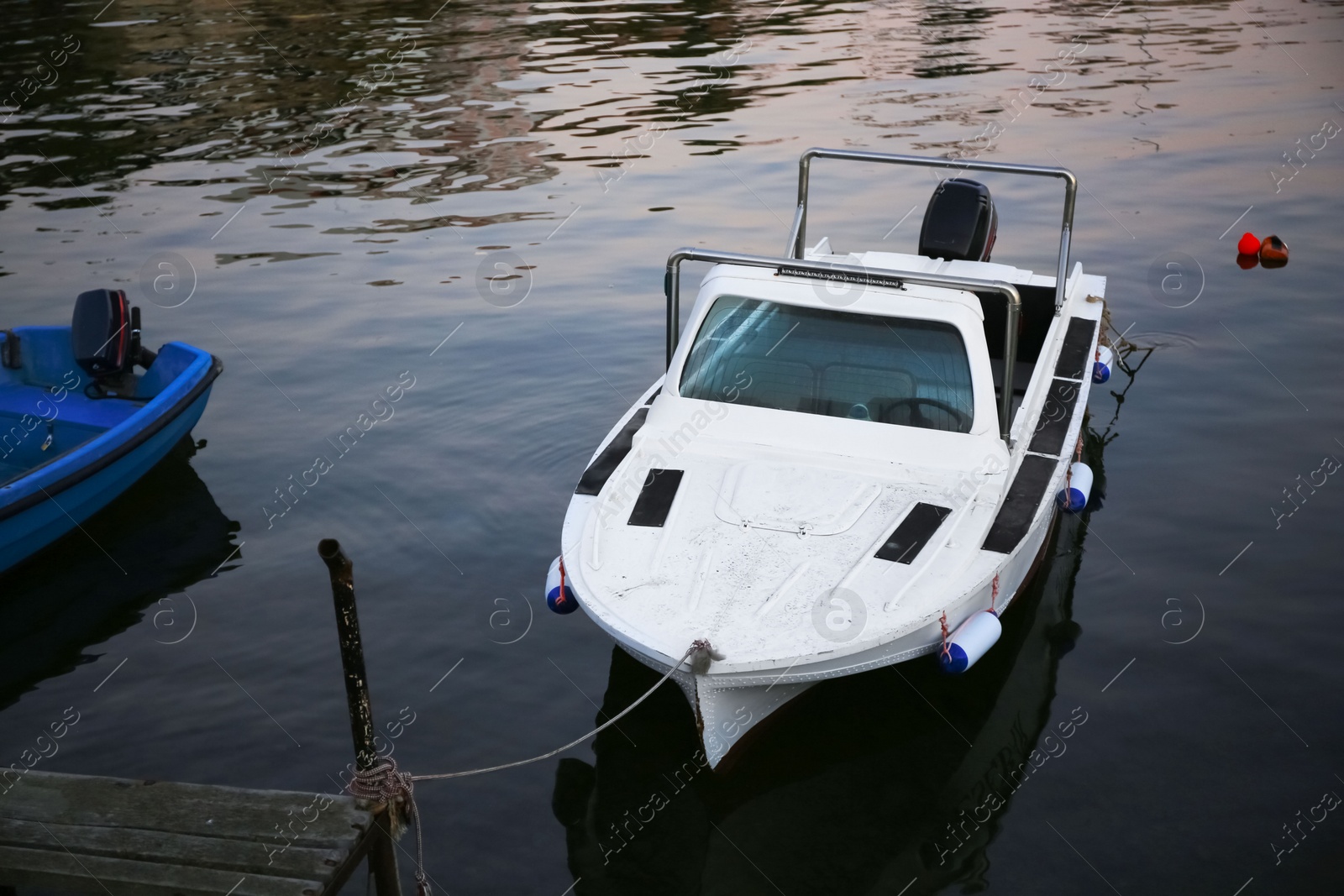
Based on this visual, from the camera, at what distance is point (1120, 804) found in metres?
5.95

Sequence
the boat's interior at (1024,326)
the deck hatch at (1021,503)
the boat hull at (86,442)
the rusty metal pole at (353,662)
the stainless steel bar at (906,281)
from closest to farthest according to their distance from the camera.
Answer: the rusty metal pole at (353,662), the deck hatch at (1021,503), the stainless steel bar at (906,281), the boat hull at (86,442), the boat's interior at (1024,326)

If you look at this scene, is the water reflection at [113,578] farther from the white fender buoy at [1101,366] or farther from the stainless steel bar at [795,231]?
the white fender buoy at [1101,366]

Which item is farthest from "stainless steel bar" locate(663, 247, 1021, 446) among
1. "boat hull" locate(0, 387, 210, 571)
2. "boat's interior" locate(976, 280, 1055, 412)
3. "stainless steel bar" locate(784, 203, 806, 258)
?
"boat hull" locate(0, 387, 210, 571)

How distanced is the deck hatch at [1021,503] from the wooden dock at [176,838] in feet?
10.8

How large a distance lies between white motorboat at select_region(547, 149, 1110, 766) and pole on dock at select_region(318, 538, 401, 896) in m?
1.21

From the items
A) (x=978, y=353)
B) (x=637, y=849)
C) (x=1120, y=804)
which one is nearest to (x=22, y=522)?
(x=637, y=849)

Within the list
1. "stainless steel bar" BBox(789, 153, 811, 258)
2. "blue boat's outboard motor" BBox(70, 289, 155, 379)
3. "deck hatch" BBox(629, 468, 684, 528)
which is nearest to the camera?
"deck hatch" BBox(629, 468, 684, 528)

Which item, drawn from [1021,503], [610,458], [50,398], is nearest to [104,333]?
[50,398]

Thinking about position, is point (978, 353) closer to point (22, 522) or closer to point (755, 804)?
point (755, 804)

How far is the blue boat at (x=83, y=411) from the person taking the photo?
310 inches

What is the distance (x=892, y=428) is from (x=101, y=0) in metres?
30.2

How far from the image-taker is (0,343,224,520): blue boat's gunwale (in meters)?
7.59

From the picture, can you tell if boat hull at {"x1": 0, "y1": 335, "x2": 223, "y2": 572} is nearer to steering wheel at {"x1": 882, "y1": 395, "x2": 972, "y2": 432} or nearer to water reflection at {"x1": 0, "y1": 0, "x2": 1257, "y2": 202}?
steering wheel at {"x1": 882, "y1": 395, "x2": 972, "y2": 432}

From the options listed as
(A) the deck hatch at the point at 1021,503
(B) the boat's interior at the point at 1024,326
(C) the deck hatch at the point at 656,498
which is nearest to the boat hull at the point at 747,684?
(A) the deck hatch at the point at 1021,503
